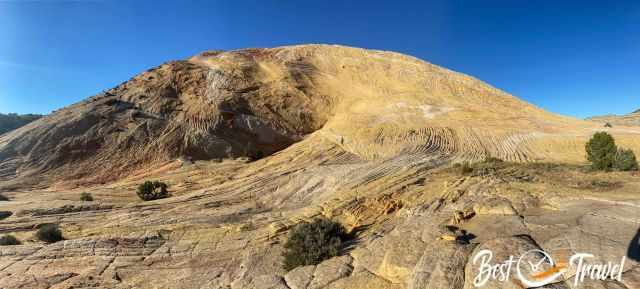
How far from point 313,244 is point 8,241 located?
1249 cm

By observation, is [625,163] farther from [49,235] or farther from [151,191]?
[49,235]

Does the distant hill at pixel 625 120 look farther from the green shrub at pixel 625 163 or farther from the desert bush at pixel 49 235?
the desert bush at pixel 49 235

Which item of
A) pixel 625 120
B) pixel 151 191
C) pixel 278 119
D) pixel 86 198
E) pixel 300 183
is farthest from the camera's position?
pixel 625 120

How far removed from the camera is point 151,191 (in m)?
19.9

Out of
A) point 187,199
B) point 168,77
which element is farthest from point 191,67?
point 187,199

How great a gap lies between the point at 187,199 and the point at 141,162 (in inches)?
505

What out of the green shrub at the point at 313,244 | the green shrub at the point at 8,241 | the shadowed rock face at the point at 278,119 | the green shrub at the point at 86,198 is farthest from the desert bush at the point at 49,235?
the shadowed rock face at the point at 278,119

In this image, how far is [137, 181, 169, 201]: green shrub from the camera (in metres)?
19.6

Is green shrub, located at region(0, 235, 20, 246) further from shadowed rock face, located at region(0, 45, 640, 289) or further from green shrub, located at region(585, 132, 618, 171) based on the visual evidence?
green shrub, located at region(585, 132, 618, 171)

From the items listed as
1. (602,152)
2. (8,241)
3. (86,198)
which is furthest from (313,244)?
(86,198)

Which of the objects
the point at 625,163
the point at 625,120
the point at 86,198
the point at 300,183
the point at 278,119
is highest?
the point at 278,119

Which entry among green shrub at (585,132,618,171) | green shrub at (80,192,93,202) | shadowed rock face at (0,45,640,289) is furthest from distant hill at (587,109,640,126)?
green shrub at (80,192,93,202)

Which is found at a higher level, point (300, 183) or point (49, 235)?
point (300, 183)

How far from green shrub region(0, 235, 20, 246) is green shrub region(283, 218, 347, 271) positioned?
1124cm
